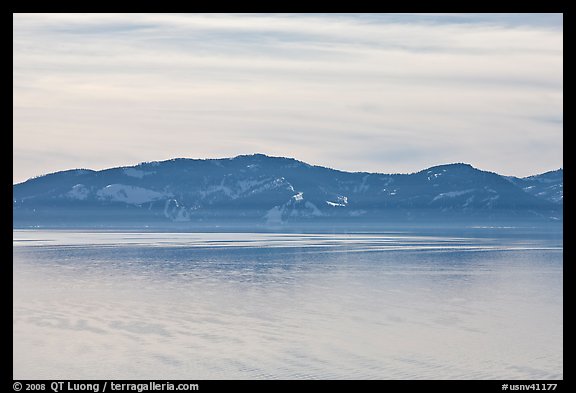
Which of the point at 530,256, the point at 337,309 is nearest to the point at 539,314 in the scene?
the point at 337,309

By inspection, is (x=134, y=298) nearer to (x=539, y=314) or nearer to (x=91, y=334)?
(x=91, y=334)

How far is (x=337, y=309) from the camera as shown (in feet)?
129

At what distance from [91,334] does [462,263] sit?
45498 mm

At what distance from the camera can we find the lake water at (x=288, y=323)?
2605 cm

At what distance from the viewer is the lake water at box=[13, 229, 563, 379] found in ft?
85.5

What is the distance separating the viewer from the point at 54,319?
118 feet

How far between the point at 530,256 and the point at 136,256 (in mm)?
36810

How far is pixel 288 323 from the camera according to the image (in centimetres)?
3447

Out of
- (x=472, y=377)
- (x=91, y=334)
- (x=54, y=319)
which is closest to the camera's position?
(x=472, y=377)

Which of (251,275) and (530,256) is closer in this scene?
(251,275)
